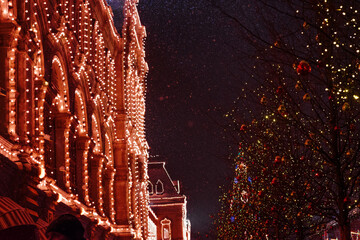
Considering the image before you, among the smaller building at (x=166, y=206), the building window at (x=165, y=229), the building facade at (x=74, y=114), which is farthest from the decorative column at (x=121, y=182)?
the building window at (x=165, y=229)

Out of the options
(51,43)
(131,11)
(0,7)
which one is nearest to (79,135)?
(51,43)

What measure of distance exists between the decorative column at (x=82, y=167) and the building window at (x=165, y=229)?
2127 inches

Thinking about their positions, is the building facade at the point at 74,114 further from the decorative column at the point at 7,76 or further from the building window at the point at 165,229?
the building window at the point at 165,229

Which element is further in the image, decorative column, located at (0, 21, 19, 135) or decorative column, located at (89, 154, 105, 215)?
decorative column, located at (89, 154, 105, 215)

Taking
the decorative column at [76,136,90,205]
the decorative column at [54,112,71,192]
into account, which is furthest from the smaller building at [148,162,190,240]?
the decorative column at [54,112,71,192]

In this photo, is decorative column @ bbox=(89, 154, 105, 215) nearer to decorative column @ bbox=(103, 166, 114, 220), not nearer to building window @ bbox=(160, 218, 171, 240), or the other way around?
decorative column @ bbox=(103, 166, 114, 220)

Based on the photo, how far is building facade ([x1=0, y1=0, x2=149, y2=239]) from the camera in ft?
40.1

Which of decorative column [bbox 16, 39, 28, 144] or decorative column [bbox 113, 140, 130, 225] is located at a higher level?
decorative column [bbox 113, 140, 130, 225]

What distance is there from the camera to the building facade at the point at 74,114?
481 inches

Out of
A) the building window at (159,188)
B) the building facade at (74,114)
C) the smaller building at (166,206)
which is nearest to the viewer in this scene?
the building facade at (74,114)

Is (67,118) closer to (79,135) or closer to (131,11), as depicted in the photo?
(79,135)

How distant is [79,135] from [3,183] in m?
9.82

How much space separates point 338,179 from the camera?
13.6m

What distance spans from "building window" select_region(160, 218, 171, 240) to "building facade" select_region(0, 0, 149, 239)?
1425 inches
